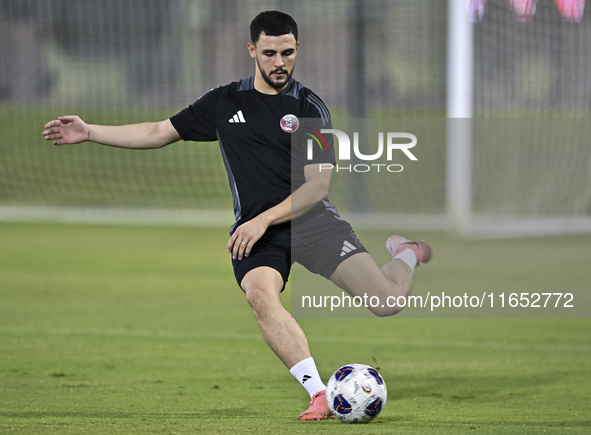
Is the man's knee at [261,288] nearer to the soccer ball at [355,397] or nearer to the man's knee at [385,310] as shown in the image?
the soccer ball at [355,397]

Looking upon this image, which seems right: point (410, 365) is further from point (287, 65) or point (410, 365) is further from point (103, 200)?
point (103, 200)

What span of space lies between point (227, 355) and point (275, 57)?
3.64 meters

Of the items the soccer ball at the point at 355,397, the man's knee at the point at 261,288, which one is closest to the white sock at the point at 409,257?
the man's knee at the point at 261,288

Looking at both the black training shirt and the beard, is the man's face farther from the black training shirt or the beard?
the black training shirt

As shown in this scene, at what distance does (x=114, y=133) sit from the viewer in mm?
6242

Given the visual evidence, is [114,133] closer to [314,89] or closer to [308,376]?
[308,376]

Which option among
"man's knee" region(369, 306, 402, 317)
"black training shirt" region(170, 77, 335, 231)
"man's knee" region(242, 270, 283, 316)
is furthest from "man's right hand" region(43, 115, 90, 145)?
"man's knee" region(369, 306, 402, 317)

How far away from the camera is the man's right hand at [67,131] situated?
20.4 ft

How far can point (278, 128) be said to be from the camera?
5.89 metres

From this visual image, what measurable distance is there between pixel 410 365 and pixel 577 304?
432 centimetres

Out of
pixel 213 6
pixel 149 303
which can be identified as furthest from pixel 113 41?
pixel 149 303

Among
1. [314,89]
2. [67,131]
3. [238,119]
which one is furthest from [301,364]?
[314,89]

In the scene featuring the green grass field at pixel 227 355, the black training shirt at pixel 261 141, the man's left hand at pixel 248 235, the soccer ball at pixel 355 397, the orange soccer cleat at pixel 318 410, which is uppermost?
the black training shirt at pixel 261 141

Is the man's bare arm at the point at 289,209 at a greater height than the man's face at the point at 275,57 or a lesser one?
lesser
